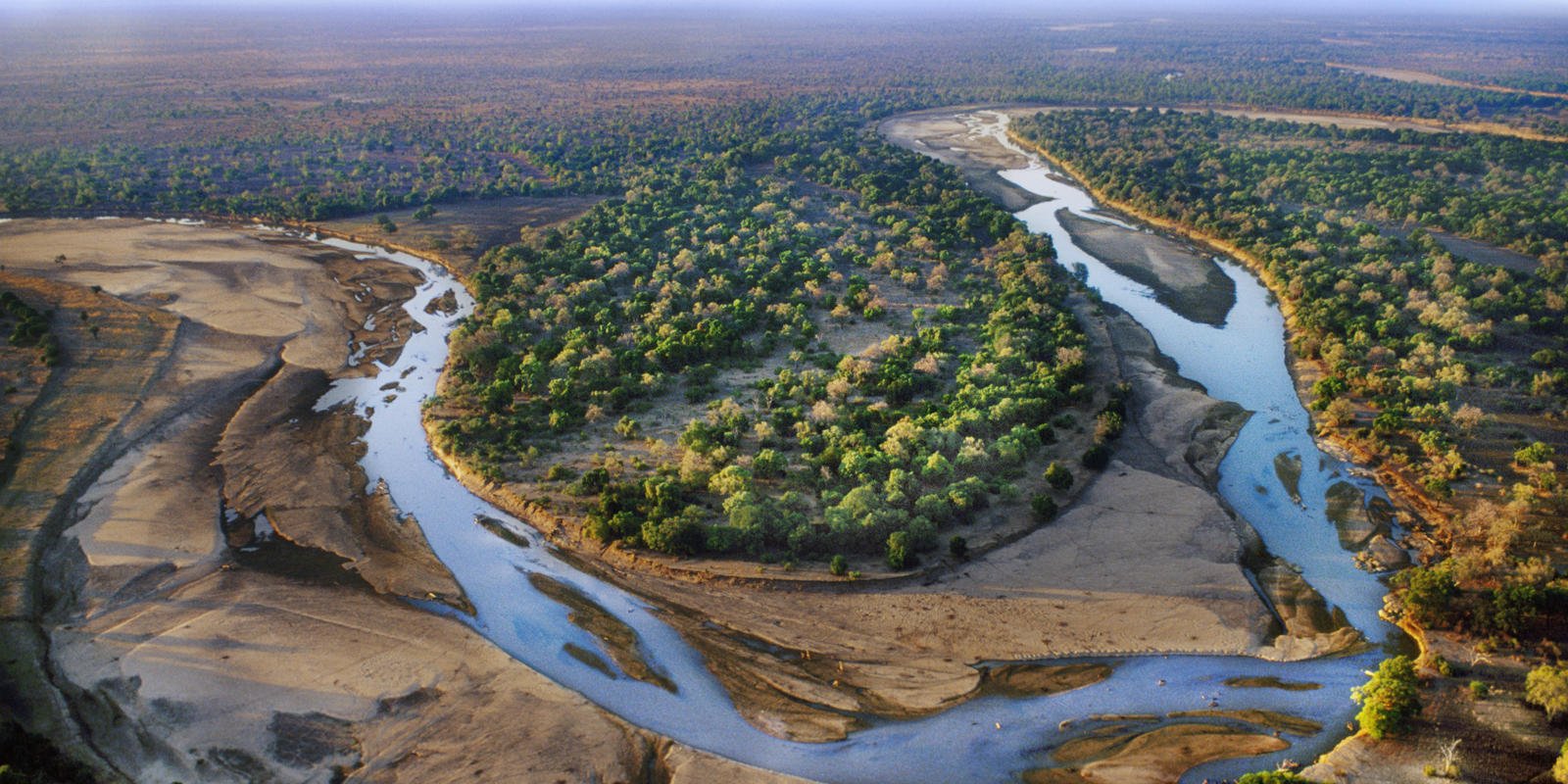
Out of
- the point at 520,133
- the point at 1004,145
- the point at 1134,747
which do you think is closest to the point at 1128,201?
the point at 1004,145

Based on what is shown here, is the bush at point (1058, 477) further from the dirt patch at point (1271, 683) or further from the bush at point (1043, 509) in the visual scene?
the dirt patch at point (1271, 683)

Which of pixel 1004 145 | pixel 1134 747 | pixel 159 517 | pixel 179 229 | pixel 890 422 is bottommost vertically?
pixel 1134 747

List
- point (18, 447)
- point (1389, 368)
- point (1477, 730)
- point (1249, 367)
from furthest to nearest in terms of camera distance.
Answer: point (1249, 367) < point (1389, 368) < point (18, 447) < point (1477, 730)

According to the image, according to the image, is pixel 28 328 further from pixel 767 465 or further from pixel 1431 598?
pixel 1431 598

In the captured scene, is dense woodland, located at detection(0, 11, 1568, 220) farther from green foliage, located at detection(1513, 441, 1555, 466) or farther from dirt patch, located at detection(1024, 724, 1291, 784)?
green foliage, located at detection(1513, 441, 1555, 466)

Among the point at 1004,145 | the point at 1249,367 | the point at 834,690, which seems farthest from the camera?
the point at 1004,145

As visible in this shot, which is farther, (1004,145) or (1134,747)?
(1004,145)

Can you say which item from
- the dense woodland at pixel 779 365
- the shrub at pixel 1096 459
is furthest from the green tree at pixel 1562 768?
the shrub at pixel 1096 459

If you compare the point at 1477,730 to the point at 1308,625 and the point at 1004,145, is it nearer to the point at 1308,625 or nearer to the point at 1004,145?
the point at 1308,625

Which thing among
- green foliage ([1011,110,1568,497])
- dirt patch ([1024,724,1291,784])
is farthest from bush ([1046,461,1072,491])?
green foliage ([1011,110,1568,497])
